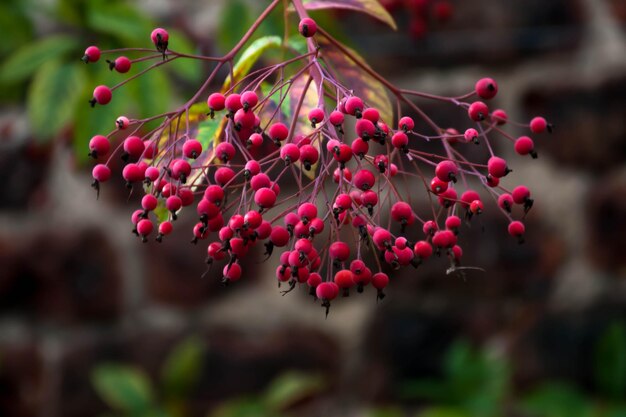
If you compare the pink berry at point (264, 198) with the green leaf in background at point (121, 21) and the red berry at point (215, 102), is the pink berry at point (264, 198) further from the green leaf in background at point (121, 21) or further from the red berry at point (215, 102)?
the green leaf in background at point (121, 21)

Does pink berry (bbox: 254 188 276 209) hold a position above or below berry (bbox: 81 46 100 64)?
below

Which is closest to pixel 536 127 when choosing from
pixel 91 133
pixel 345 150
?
pixel 345 150

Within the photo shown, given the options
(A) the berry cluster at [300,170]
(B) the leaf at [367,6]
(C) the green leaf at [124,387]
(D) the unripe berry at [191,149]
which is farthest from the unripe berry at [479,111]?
(C) the green leaf at [124,387]

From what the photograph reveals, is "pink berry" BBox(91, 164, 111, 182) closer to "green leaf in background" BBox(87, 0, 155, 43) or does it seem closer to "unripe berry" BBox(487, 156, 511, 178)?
"unripe berry" BBox(487, 156, 511, 178)

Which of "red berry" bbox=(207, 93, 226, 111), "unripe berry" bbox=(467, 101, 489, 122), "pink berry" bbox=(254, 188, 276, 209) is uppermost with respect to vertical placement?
"red berry" bbox=(207, 93, 226, 111)

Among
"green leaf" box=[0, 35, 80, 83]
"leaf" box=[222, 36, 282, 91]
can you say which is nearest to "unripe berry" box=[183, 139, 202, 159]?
"leaf" box=[222, 36, 282, 91]

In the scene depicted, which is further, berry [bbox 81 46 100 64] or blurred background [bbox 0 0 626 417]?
blurred background [bbox 0 0 626 417]
